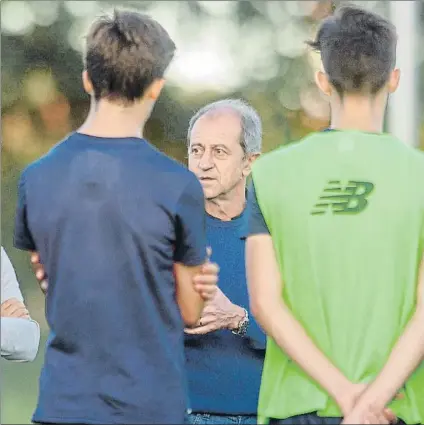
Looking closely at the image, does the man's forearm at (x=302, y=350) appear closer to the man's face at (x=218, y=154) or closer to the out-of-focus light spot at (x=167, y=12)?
the man's face at (x=218, y=154)

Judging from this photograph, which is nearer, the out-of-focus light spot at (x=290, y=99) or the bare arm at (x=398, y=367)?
the bare arm at (x=398, y=367)

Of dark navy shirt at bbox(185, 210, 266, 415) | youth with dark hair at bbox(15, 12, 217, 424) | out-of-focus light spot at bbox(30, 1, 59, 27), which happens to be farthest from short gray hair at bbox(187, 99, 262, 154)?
out-of-focus light spot at bbox(30, 1, 59, 27)

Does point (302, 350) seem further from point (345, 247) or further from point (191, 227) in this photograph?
point (191, 227)

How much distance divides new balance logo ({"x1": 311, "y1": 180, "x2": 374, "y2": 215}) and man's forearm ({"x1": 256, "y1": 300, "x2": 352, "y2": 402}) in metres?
0.25

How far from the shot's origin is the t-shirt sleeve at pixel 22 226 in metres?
2.56

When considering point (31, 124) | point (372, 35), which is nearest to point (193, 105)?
point (31, 124)

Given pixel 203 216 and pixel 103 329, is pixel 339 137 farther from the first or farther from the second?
pixel 103 329

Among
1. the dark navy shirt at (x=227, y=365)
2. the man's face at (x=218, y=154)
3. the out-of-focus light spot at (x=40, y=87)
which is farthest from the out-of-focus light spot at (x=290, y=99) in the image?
the dark navy shirt at (x=227, y=365)

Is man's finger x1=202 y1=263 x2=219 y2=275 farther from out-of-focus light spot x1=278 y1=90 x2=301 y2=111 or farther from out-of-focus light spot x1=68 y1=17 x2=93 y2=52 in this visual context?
out-of-focus light spot x1=68 y1=17 x2=93 y2=52

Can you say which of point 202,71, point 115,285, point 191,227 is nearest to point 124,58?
point 191,227

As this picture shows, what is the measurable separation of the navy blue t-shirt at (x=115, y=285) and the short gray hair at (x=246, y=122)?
0.97 meters

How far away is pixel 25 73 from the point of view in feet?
26.7

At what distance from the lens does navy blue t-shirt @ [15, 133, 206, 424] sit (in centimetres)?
243

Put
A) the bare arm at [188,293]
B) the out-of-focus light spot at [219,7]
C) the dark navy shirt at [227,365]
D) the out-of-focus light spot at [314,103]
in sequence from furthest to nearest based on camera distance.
→ the out-of-focus light spot at [219,7] < the out-of-focus light spot at [314,103] < the dark navy shirt at [227,365] < the bare arm at [188,293]
